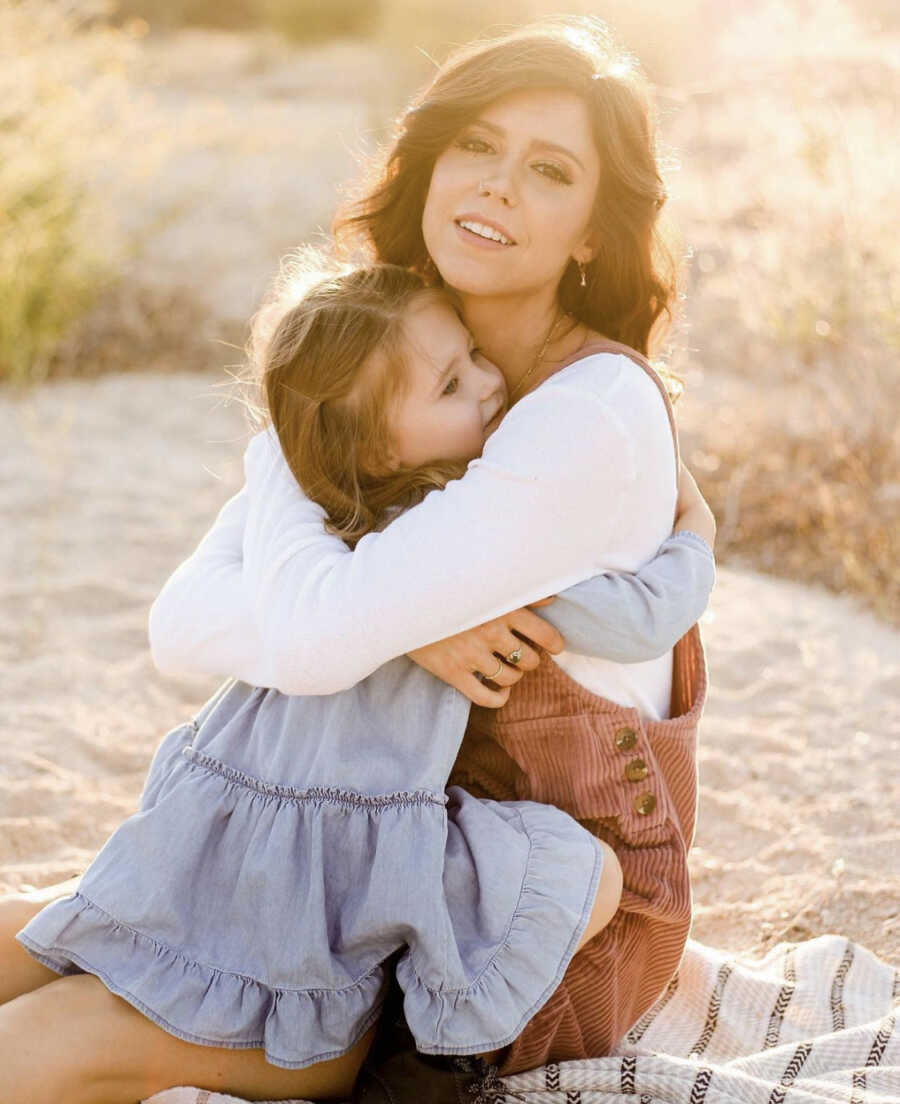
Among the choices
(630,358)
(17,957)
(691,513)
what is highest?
(630,358)

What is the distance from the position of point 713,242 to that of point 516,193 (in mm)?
5782

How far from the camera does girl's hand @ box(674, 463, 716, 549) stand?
2.20 metres

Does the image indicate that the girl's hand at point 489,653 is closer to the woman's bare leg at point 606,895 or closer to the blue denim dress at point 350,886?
the blue denim dress at point 350,886

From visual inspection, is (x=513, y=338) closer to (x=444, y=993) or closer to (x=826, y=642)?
(x=444, y=993)

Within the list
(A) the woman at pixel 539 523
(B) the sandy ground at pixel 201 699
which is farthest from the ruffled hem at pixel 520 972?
(B) the sandy ground at pixel 201 699

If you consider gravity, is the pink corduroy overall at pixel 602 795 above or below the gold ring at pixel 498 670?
below

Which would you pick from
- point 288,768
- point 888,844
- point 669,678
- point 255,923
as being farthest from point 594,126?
point 888,844

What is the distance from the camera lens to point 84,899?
6.30 feet

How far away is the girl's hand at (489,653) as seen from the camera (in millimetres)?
1899

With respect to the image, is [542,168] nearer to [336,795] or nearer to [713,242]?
[336,795]

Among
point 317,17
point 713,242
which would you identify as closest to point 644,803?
point 713,242

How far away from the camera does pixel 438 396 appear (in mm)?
2094

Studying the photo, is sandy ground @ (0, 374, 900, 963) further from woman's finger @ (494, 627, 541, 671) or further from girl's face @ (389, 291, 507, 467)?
girl's face @ (389, 291, 507, 467)

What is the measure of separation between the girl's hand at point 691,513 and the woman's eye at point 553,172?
0.52 meters
